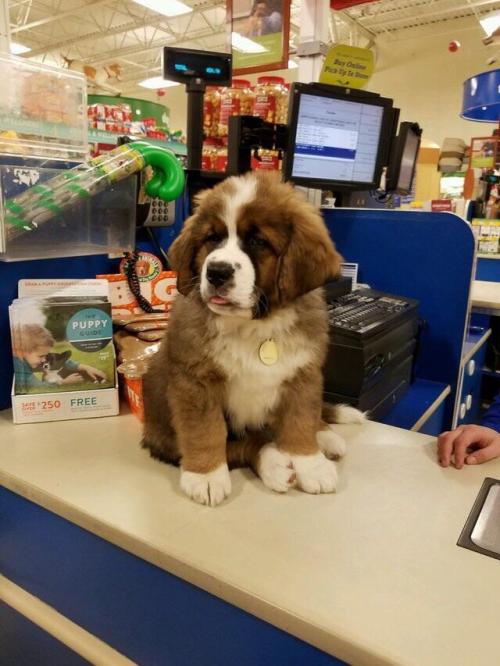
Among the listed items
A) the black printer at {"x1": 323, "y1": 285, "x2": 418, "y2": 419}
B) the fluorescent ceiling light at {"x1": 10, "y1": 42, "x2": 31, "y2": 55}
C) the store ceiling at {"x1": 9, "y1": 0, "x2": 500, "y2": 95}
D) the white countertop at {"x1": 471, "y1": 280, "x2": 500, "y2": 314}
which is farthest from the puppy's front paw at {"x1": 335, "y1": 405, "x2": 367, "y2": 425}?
the fluorescent ceiling light at {"x1": 10, "y1": 42, "x2": 31, "y2": 55}

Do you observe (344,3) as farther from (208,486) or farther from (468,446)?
(208,486)

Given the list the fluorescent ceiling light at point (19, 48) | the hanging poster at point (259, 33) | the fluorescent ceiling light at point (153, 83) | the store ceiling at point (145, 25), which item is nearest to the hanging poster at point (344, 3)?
the hanging poster at point (259, 33)

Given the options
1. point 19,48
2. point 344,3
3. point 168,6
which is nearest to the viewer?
point 344,3

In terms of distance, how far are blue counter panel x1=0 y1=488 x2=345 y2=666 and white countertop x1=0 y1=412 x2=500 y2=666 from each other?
0.12 ft

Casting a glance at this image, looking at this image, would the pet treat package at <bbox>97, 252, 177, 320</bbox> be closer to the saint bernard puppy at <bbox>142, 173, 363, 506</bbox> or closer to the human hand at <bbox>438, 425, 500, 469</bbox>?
the saint bernard puppy at <bbox>142, 173, 363, 506</bbox>

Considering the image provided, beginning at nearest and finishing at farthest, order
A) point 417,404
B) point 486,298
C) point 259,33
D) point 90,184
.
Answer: point 90,184 → point 417,404 → point 259,33 → point 486,298

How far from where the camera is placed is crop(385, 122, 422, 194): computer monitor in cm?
234

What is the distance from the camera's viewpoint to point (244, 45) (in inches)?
98.5

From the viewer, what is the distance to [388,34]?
9.52m

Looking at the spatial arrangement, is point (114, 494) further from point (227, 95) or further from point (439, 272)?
point (227, 95)

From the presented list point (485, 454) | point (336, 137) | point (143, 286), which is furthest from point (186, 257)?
point (336, 137)

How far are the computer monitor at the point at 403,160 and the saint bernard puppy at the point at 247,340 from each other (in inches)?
59.9

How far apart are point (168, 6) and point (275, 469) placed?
817cm

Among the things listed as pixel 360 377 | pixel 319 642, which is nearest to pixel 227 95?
pixel 360 377
